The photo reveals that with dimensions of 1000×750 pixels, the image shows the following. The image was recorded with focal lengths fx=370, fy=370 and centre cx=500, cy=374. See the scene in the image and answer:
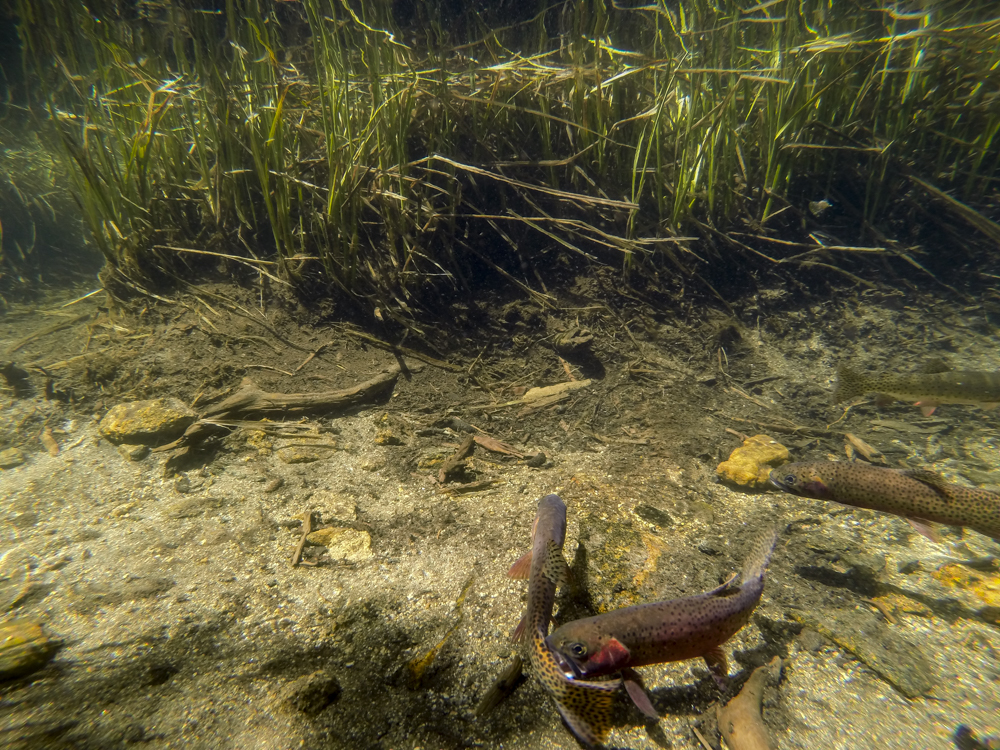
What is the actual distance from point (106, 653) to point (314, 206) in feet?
12.6

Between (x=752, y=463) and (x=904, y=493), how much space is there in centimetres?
88

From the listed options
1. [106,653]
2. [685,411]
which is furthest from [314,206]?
[685,411]

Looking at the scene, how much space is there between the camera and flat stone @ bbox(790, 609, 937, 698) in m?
1.74

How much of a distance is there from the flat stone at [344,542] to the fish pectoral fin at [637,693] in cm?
159

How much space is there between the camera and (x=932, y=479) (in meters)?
2.28

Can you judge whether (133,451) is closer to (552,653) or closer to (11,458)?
(11,458)

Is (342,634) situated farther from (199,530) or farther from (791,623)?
(791,623)

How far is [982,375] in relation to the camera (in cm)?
306

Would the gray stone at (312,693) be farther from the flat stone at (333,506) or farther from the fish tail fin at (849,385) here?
the fish tail fin at (849,385)

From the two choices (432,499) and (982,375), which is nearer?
(432,499)

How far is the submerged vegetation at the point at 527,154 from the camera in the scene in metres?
4.00

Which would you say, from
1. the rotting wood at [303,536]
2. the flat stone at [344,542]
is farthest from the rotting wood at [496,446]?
the rotting wood at [303,536]

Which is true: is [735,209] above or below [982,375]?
above

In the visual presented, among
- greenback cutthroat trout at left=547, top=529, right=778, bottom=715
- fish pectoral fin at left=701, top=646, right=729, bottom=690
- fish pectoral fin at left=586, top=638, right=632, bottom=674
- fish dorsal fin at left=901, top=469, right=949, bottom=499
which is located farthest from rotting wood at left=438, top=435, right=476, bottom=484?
fish dorsal fin at left=901, top=469, right=949, bottom=499
